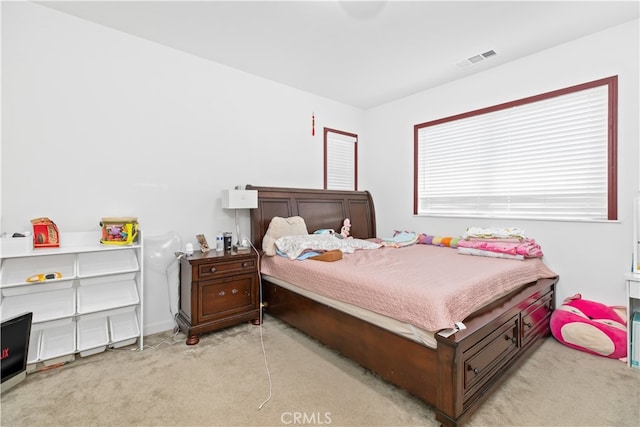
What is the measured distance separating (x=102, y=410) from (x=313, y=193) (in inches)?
112

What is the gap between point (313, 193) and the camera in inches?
153

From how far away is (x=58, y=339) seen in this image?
2.26 metres

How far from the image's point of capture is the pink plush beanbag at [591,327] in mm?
2256

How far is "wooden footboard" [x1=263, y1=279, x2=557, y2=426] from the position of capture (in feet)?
5.11

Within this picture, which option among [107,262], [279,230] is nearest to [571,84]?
[279,230]

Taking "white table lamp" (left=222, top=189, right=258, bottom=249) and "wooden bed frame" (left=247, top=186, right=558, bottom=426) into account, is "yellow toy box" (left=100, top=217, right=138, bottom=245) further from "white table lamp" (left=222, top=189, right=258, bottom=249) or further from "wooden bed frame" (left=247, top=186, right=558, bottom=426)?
"wooden bed frame" (left=247, top=186, right=558, bottom=426)

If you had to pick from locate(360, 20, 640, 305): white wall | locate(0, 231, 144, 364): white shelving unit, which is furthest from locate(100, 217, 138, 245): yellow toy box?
locate(360, 20, 640, 305): white wall

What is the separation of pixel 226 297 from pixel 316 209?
1617 millimetres

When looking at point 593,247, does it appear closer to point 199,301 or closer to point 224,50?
point 199,301

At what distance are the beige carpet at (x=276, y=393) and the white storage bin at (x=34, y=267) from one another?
26.9 inches

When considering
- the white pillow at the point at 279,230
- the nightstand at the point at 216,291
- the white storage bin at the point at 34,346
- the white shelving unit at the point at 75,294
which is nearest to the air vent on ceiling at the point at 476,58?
the white pillow at the point at 279,230

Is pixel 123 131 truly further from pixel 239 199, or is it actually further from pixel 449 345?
pixel 449 345

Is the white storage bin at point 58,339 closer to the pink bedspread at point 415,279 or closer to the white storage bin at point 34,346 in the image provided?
the white storage bin at point 34,346

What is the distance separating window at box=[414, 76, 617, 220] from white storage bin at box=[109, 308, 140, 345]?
3.57m
